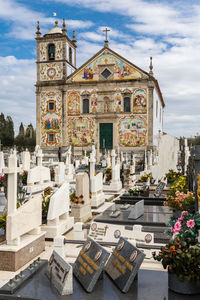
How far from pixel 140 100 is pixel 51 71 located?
12.4 m

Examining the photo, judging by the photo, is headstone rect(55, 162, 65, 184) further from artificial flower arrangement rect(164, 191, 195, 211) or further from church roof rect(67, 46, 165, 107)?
church roof rect(67, 46, 165, 107)

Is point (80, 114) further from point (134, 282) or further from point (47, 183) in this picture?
point (134, 282)

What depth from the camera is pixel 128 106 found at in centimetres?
3934

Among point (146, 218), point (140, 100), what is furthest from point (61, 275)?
point (140, 100)

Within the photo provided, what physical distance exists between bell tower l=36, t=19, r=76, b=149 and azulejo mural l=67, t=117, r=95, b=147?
1.48 meters

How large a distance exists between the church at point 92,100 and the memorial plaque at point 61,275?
111 feet

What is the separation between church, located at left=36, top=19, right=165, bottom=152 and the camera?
38.6 metres

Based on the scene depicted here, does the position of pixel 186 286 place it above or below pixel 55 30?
below

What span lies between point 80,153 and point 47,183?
20.8 m

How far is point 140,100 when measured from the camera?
3862 centimetres

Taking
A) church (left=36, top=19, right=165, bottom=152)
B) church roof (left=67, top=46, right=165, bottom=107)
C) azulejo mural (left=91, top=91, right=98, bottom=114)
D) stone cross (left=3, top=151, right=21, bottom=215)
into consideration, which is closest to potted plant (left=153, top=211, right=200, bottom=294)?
stone cross (left=3, top=151, right=21, bottom=215)

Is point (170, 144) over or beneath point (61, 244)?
over

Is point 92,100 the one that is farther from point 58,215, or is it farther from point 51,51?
point 58,215

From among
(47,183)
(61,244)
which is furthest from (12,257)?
(47,183)
